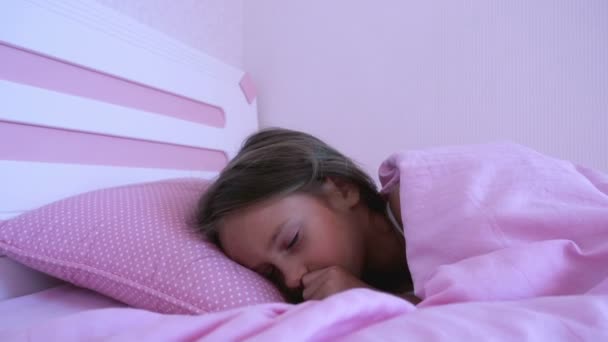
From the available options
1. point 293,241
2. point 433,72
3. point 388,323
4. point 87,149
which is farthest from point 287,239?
point 433,72

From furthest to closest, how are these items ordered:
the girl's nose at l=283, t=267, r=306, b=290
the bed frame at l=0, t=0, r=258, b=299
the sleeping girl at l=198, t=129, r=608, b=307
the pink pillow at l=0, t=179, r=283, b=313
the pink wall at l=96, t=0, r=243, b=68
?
the pink wall at l=96, t=0, r=243, b=68 → the bed frame at l=0, t=0, r=258, b=299 → the girl's nose at l=283, t=267, r=306, b=290 → the pink pillow at l=0, t=179, r=283, b=313 → the sleeping girl at l=198, t=129, r=608, b=307

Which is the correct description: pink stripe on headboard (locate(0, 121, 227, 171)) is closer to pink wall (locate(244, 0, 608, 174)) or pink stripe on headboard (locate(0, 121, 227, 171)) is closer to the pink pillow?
the pink pillow

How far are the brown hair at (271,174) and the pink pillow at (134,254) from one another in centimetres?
6

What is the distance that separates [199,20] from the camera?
4.88ft

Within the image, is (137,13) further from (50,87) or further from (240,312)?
(240,312)

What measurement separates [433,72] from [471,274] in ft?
3.70

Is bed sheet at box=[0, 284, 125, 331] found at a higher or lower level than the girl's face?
lower

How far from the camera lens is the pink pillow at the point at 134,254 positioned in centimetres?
60

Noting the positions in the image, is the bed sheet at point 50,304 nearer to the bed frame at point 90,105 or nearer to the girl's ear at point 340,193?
the bed frame at point 90,105

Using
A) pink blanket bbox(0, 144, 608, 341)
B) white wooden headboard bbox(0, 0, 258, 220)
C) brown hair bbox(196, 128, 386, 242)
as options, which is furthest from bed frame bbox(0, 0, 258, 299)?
pink blanket bbox(0, 144, 608, 341)

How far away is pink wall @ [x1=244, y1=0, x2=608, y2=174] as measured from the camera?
131 cm

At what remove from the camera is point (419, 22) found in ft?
4.81

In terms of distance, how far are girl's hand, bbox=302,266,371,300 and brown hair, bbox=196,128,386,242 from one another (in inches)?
6.5

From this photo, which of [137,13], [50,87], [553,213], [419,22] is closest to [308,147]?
[553,213]
